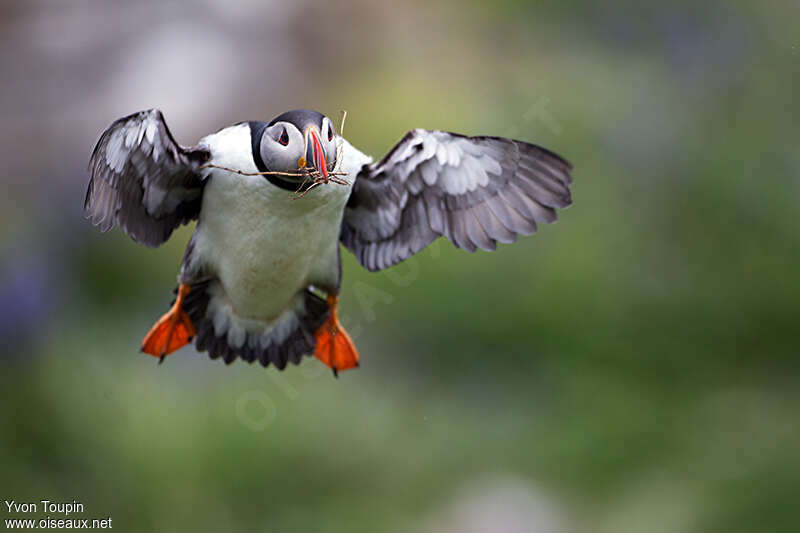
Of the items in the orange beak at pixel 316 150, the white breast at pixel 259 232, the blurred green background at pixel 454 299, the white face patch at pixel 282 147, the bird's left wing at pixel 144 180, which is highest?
the blurred green background at pixel 454 299

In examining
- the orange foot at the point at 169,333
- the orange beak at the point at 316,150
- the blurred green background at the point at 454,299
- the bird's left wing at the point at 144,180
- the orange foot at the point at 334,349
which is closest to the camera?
the orange beak at the point at 316,150

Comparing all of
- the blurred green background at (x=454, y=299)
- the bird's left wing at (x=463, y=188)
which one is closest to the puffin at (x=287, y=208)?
the bird's left wing at (x=463, y=188)

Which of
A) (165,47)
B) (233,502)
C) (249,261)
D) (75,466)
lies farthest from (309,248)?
(165,47)

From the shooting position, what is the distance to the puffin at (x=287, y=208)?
1.46 meters

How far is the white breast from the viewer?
4.98 ft

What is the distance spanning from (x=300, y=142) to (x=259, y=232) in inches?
14.0

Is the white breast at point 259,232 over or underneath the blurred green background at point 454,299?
underneath

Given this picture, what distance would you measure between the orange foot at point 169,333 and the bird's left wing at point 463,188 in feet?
1.37

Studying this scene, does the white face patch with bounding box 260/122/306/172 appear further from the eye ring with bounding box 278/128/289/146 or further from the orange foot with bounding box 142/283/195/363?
the orange foot with bounding box 142/283/195/363

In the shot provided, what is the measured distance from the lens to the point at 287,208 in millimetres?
1537

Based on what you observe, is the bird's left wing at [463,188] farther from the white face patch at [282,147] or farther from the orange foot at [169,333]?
the orange foot at [169,333]

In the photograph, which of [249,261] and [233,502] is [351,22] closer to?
[233,502]

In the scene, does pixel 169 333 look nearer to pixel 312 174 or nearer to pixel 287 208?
pixel 287 208

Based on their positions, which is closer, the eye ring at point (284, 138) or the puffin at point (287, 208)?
the eye ring at point (284, 138)
